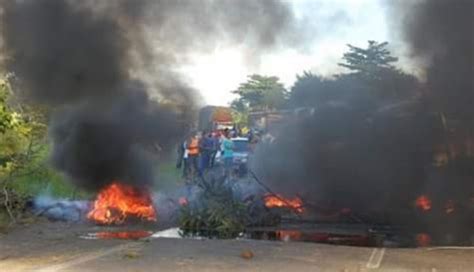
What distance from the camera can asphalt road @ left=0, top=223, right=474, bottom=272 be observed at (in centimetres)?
764

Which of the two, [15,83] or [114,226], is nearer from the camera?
[114,226]

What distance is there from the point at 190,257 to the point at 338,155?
8295 mm

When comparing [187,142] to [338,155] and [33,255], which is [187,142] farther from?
[33,255]

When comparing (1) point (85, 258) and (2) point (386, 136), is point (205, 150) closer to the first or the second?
(2) point (386, 136)

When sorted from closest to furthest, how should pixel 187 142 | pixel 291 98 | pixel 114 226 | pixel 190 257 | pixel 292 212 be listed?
pixel 190 257 < pixel 114 226 < pixel 292 212 < pixel 187 142 < pixel 291 98

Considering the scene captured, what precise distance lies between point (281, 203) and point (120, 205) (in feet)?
11.2

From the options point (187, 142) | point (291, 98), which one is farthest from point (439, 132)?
point (187, 142)

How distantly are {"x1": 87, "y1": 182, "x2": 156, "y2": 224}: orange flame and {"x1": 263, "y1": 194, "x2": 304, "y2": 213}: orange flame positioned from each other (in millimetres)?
2424

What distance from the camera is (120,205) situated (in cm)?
1427

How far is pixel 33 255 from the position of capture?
8.99 meters

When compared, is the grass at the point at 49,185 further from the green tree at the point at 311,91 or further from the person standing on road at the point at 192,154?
the green tree at the point at 311,91

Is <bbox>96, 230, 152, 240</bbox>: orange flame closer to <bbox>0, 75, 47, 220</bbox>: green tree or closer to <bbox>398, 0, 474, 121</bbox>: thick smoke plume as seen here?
<bbox>0, 75, 47, 220</bbox>: green tree

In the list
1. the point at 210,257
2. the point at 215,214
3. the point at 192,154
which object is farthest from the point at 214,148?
the point at 210,257

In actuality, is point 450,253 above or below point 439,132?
below
